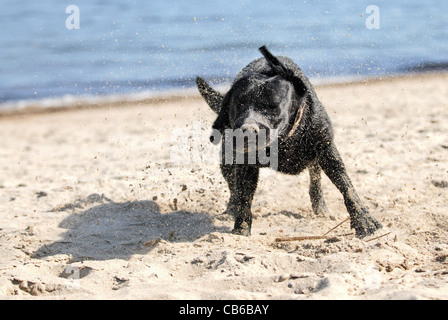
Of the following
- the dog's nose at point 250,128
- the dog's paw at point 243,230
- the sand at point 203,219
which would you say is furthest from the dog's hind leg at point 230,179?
the dog's nose at point 250,128

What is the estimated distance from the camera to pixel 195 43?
17.2m

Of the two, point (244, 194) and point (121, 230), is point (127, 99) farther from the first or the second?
point (244, 194)

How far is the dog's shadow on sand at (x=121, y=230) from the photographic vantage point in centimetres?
458

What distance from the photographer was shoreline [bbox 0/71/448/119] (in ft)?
41.1

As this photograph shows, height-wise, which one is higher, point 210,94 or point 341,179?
point 210,94

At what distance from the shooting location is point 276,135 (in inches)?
165

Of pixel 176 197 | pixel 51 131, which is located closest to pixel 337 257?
pixel 176 197

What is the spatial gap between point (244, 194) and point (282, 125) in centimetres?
88

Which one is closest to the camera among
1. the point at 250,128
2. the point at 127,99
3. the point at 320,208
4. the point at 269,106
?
the point at 250,128

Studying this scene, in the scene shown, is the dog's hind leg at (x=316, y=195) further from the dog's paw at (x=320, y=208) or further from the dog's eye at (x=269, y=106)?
the dog's eye at (x=269, y=106)

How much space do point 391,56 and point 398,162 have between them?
9585 millimetres

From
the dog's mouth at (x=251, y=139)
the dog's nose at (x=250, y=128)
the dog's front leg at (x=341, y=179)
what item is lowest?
the dog's front leg at (x=341, y=179)

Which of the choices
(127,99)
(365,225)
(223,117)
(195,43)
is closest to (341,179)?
(365,225)

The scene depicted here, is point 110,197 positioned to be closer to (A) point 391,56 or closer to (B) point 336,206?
(B) point 336,206
